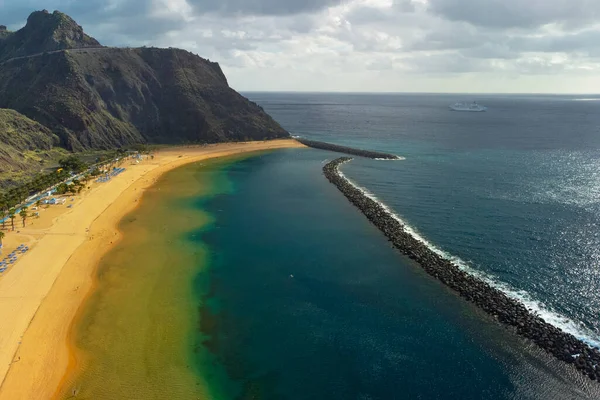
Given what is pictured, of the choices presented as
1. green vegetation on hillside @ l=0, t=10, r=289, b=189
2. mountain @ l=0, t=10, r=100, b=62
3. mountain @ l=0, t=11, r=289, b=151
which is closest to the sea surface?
green vegetation on hillside @ l=0, t=10, r=289, b=189

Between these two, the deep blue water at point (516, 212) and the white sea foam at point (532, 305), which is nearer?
the white sea foam at point (532, 305)

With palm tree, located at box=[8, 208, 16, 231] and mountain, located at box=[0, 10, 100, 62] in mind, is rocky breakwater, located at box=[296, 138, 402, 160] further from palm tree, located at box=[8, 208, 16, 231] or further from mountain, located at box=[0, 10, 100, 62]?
mountain, located at box=[0, 10, 100, 62]

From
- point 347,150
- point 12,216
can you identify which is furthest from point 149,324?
point 347,150

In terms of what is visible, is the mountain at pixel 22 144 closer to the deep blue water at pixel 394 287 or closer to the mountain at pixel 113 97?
the mountain at pixel 113 97

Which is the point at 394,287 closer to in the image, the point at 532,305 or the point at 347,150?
the point at 532,305

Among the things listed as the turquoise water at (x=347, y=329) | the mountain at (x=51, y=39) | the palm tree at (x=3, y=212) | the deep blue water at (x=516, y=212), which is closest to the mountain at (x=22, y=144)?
the palm tree at (x=3, y=212)

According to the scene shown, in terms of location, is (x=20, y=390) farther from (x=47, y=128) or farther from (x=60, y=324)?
(x=47, y=128)
